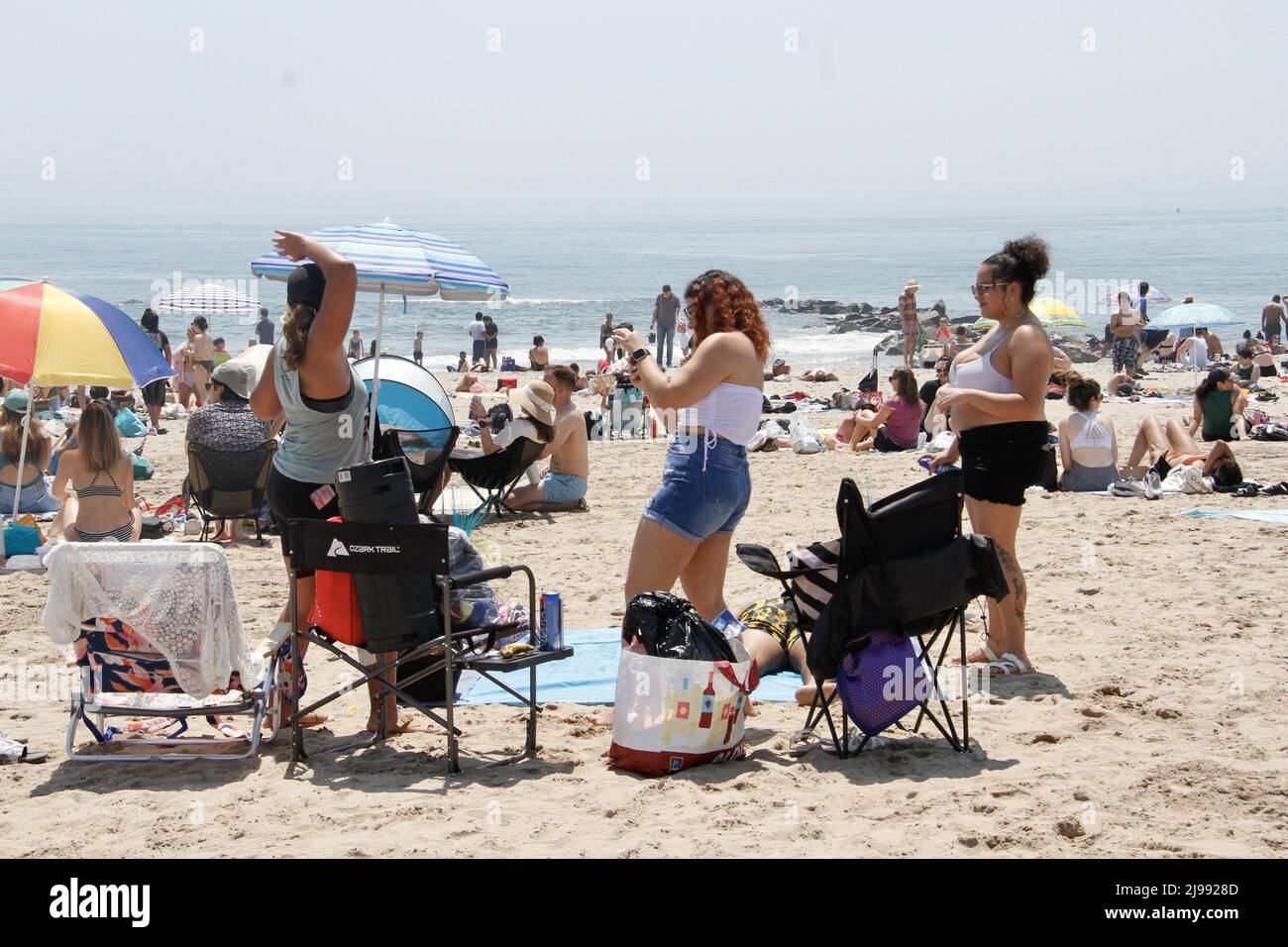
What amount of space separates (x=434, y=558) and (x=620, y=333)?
1042mm

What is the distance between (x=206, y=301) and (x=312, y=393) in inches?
462

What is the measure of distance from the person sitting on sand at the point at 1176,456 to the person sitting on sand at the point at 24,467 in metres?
7.74

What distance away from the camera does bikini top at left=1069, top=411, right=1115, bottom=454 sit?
8.67m

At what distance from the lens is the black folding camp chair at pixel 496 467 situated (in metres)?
8.41

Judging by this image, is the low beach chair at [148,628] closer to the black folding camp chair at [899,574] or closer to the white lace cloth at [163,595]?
the white lace cloth at [163,595]

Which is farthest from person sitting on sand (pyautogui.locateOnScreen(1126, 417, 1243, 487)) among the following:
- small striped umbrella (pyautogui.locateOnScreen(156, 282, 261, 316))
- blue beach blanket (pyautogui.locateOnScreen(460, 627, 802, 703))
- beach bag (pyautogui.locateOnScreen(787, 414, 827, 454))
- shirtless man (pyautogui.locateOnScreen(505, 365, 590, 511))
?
small striped umbrella (pyautogui.locateOnScreen(156, 282, 261, 316))

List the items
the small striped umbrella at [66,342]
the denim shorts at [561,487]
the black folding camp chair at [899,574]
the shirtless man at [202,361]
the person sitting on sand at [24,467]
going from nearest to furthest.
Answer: the black folding camp chair at [899,574] → the small striped umbrella at [66,342] → the person sitting on sand at [24,467] → the denim shorts at [561,487] → the shirtless man at [202,361]

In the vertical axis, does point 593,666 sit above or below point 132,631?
below

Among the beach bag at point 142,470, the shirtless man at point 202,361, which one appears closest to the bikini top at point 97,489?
the beach bag at point 142,470

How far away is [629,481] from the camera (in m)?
10.2

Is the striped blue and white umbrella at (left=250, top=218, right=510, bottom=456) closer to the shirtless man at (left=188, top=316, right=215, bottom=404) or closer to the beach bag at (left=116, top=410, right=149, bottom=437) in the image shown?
the beach bag at (left=116, top=410, right=149, bottom=437)

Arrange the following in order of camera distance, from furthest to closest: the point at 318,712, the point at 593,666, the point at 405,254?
the point at 405,254
the point at 593,666
the point at 318,712
